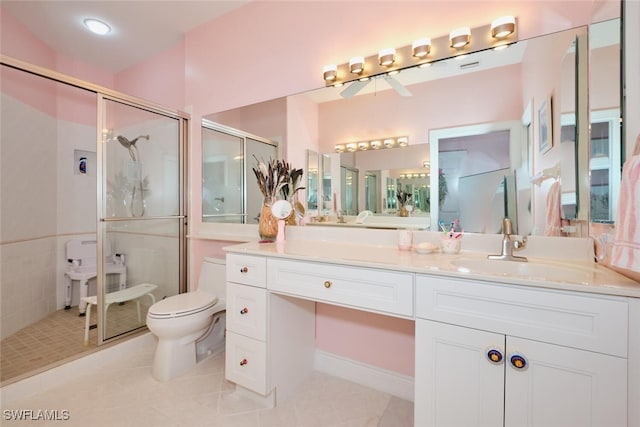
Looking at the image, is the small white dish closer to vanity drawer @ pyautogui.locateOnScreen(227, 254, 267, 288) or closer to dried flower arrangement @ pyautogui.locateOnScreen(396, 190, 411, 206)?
dried flower arrangement @ pyautogui.locateOnScreen(396, 190, 411, 206)

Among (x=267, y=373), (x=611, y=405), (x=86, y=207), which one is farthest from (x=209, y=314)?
(x=86, y=207)

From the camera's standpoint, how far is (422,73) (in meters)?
1.58

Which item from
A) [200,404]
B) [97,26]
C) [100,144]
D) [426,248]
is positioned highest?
[97,26]

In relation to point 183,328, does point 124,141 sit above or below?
above

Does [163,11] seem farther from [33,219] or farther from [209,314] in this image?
[209,314]

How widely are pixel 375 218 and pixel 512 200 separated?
0.70m

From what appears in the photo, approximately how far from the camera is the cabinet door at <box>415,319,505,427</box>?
3.10 feet

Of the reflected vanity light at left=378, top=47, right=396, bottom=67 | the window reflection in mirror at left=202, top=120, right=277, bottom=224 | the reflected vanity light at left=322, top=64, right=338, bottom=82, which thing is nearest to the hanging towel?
the reflected vanity light at left=378, top=47, right=396, bottom=67

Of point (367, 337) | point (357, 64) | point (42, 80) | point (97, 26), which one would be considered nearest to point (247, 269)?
point (367, 337)

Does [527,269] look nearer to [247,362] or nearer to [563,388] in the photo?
[563,388]

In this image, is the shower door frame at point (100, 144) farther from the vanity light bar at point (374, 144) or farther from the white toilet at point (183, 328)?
the vanity light bar at point (374, 144)

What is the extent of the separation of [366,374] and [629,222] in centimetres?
150

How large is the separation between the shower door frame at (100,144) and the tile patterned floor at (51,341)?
0.11m

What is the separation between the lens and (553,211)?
1.32 m
